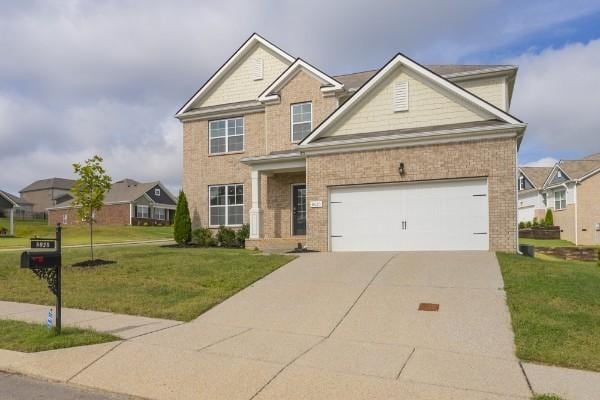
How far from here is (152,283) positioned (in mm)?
11297

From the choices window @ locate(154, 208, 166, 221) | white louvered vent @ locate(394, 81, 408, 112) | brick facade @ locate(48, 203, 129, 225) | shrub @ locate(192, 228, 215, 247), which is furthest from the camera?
window @ locate(154, 208, 166, 221)

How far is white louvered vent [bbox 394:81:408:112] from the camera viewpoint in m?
15.9

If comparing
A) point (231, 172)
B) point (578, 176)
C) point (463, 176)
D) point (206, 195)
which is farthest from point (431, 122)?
point (578, 176)

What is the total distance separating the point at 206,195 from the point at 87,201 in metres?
7.98

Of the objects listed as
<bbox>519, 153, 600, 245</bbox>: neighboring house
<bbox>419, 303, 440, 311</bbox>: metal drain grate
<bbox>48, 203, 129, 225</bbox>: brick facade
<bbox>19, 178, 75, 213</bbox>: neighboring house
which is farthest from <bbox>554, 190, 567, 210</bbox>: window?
<bbox>19, 178, 75, 213</bbox>: neighboring house

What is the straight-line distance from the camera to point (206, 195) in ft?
72.7

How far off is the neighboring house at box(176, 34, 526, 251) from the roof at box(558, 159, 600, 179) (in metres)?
17.8

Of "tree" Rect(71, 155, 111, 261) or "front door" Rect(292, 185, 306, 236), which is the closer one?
"tree" Rect(71, 155, 111, 261)

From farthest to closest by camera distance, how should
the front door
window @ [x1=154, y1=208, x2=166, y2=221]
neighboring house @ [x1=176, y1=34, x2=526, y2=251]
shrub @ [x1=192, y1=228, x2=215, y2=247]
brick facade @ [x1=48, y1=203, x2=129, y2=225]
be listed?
1. window @ [x1=154, y1=208, x2=166, y2=221]
2. brick facade @ [x1=48, y1=203, x2=129, y2=225]
3. shrub @ [x1=192, y1=228, x2=215, y2=247]
4. the front door
5. neighboring house @ [x1=176, y1=34, x2=526, y2=251]

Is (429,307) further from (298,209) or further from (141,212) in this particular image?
(141,212)

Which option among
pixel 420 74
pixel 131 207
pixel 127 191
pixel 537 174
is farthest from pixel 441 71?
pixel 127 191

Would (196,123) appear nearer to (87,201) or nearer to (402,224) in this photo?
Result: (87,201)

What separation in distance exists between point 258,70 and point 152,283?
13880mm

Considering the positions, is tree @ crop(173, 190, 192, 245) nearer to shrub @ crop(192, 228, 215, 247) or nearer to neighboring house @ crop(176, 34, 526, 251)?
shrub @ crop(192, 228, 215, 247)
